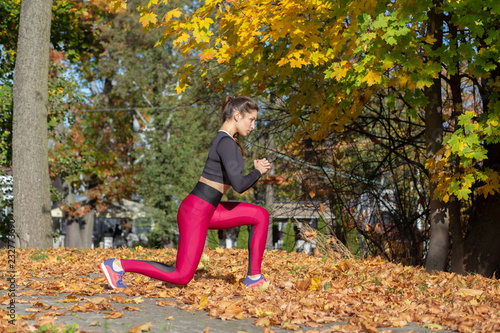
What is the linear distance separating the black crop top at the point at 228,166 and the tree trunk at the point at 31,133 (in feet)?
21.5

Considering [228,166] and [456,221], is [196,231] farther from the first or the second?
[456,221]

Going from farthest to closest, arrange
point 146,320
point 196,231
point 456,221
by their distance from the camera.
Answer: point 456,221 < point 196,231 < point 146,320

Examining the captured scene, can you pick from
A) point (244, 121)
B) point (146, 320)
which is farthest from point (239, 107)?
point (146, 320)

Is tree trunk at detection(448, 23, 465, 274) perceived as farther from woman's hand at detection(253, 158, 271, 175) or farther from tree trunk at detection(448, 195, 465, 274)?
woman's hand at detection(253, 158, 271, 175)

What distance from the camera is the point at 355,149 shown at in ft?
35.2

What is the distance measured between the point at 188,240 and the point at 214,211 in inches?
13.6

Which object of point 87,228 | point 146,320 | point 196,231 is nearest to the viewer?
point 146,320

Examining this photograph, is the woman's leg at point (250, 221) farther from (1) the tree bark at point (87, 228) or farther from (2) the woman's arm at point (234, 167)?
(1) the tree bark at point (87, 228)

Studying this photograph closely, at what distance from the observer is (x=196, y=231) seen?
4617mm

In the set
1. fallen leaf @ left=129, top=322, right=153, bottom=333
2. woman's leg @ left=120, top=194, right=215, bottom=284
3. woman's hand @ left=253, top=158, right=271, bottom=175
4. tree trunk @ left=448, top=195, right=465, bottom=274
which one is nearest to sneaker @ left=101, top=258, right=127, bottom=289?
woman's leg @ left=120, top=194, right=215, bottom=284

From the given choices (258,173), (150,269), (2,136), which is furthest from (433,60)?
(2,136)

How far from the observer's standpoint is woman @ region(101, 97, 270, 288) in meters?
4.61

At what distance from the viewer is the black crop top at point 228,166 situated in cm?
441

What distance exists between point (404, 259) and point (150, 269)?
6265mm
